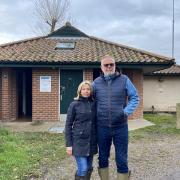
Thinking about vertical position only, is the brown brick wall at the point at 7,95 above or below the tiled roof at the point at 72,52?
below

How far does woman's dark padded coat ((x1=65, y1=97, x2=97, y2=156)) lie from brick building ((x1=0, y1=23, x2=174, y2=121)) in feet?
34.8

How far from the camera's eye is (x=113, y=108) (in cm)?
581

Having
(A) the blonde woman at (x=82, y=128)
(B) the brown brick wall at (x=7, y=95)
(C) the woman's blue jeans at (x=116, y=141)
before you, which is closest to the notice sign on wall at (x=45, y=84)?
(B) the brown brick wall at (x=7, y=95)

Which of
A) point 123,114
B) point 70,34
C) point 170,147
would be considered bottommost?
point 170,147

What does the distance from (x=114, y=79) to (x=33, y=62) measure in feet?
35.3

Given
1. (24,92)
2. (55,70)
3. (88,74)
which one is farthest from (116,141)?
(24,92)

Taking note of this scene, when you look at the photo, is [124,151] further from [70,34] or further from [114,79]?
[70,34]

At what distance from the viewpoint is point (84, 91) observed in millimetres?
5684

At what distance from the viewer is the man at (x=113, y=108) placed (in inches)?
229

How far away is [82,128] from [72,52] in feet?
40.6

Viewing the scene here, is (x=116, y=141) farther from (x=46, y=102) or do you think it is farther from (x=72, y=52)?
(x=72, y=52)

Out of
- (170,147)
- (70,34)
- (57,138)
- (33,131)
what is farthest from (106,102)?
(70,34)

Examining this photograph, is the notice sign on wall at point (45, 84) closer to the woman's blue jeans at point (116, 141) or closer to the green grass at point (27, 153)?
the green grass at point (27, 153)

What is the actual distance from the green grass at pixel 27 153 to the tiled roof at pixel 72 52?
14.7 feet
